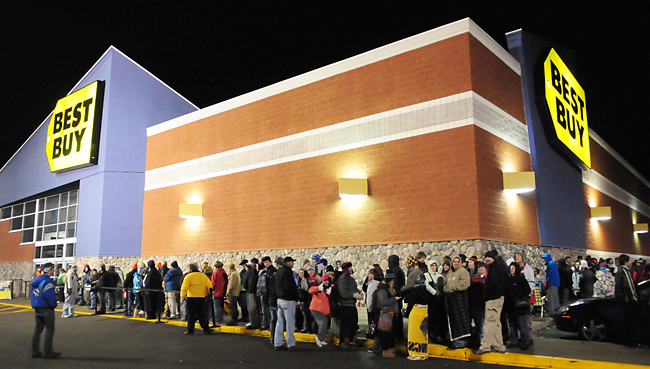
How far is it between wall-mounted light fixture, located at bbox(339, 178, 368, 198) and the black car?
26.0 ft

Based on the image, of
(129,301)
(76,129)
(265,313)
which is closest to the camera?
(265,313)

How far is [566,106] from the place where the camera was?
22312 millimetres

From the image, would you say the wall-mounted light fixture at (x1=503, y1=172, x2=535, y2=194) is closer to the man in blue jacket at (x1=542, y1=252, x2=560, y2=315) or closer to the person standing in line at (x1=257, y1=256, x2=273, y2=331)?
the man in blue jacket at (x1=542, y1=252, x2=560, y2=315)

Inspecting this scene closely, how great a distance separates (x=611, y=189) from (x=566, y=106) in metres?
A: 10.4

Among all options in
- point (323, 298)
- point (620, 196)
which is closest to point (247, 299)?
point (323, 298)

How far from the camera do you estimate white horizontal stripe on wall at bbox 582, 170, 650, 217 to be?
2552 cm

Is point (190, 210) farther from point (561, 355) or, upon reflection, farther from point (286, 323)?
point (561, 355)

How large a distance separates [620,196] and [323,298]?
2846cm

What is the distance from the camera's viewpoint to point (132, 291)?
16953 mm

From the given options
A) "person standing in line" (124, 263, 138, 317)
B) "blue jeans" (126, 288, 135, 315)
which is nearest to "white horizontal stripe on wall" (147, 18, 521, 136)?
"person standing in line" (124, 263, 138, 317)

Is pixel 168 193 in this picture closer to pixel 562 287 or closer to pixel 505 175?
pixel 505 175

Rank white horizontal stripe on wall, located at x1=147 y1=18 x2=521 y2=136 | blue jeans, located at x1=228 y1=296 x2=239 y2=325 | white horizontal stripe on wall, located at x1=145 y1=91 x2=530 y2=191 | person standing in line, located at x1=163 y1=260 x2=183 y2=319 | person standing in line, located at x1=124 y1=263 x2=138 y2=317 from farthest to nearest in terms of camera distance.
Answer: person standing in line, located at x1=124 y1=263 x2=138 y2=317 → white horizontal stripe on wall, located at x1=147 y1=18 x2=521 y2=136 → white horizontal stripe on wall, located at x1=145 y1=91 x2=530 y2=191 → person standing in line, located at x1=163 y1=260 x2=183 y2=319 → blue jeans, located at x1=228 y1=296 x2=239 y2=325

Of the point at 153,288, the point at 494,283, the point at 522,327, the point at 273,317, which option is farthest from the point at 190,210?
the point at 522,327

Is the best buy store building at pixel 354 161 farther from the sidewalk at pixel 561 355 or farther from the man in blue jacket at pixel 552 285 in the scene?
the sidewalk at pixel 561 355
